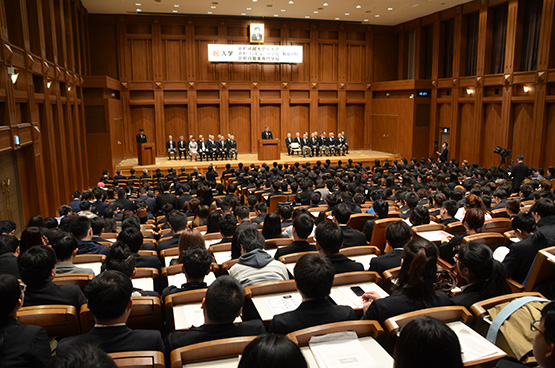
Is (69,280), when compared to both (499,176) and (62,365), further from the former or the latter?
(499,176)

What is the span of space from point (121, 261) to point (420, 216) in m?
3.63

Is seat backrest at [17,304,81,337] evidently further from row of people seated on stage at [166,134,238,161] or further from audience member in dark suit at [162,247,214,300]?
row of people seated on stage at [166,134,238,161]

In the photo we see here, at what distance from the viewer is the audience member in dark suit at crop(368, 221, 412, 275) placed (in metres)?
3.83

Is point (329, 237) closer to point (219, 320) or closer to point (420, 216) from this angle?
point (219, 320)

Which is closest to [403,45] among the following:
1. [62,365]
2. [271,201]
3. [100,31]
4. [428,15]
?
[428,15]

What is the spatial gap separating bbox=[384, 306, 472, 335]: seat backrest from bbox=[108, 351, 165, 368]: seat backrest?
53.4 inches

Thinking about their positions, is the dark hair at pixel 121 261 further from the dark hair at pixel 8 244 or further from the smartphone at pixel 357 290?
the smartphone at pixel 357 290

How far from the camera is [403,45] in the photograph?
2117 centimetres

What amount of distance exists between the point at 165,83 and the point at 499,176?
14317mm

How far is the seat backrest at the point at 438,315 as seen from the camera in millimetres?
2580

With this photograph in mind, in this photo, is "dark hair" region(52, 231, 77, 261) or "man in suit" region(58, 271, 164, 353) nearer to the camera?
"man in suit" region(58, 271, 164, 353)

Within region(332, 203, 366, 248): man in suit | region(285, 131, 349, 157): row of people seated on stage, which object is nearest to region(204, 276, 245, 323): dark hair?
region(332, 203, 366, 248): man in suit

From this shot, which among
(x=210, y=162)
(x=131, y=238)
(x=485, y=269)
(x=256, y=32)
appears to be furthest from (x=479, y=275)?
(x=256, y=32)

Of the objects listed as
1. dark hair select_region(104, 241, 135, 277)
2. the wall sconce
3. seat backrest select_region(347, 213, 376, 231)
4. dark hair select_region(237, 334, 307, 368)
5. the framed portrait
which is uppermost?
the framed portrait
